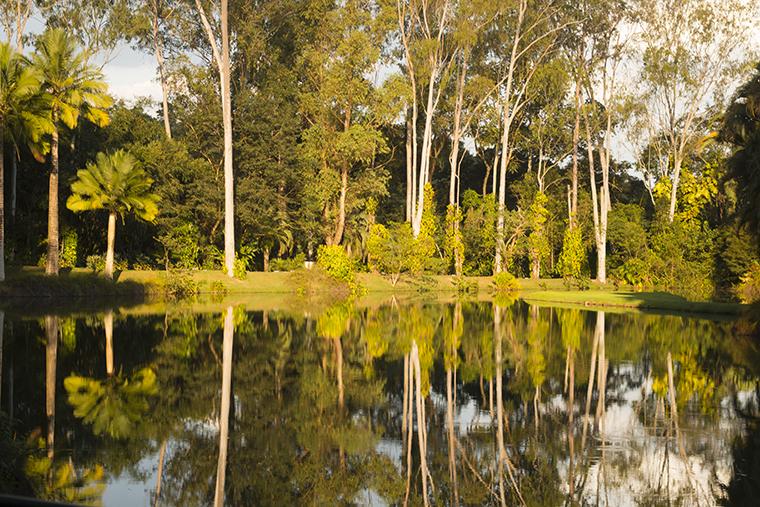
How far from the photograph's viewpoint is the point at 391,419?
10.8 metres

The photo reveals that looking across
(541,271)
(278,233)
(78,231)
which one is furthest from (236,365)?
(541,271)

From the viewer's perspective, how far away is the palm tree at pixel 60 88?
35.5 meters

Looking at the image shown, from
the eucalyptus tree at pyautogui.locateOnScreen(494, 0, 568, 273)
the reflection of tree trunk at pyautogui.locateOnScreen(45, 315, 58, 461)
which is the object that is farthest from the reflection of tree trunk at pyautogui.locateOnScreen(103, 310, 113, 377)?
the eucalyptus tree at pyautogui.locateOnScreen(494, 0, 568, 273)

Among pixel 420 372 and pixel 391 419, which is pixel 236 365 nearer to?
pixel 420 372

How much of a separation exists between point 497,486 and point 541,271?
167 feet

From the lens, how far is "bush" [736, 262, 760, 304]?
116 feet

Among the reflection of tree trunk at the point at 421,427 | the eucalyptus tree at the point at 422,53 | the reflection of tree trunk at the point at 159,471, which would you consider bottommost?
the reflection of tree trunk at the point at 421,427

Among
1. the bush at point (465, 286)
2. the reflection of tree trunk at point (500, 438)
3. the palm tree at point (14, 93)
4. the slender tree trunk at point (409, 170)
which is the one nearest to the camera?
the reflection of tree trunk at point (500, 438)

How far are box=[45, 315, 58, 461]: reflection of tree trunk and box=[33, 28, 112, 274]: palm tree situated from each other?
46.1ft

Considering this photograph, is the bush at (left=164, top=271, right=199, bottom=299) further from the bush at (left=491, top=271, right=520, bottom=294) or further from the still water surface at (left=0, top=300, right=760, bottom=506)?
the bush at (left=491, top=271, right=520, bottom=294)

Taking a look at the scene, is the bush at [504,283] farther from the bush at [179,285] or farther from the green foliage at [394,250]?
the bush at [179,285]

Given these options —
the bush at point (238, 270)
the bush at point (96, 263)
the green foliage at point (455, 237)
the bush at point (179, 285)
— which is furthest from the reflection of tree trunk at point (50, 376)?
the green foliage at point (455, 237)

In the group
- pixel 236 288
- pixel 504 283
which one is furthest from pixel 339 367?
pixel 504 283

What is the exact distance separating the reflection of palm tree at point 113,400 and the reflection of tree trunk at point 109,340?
739 millimetres
